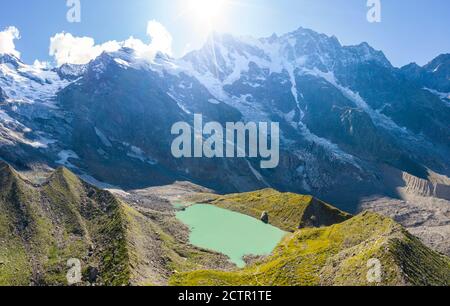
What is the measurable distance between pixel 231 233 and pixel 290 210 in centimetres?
3019

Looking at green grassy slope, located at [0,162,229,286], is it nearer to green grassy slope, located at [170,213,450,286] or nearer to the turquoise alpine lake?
the turquoise alpine lake

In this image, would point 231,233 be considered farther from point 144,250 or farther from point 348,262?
point 348,262

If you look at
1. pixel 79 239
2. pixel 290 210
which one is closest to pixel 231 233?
pixel 290 210

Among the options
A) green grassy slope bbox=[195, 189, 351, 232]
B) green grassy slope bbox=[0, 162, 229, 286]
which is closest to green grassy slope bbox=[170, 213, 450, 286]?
green grassy slope bbox=[0, 162, 229, 286]

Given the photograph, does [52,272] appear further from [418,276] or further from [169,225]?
[418,276]

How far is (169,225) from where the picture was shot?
133 metres

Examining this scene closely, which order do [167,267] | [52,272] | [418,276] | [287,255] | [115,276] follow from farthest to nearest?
1. [287,255]
2. [167,267]
3. [52,272]
4. [115,276]
5. [418,276]

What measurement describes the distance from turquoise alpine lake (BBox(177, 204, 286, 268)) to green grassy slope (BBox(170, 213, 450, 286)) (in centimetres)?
874

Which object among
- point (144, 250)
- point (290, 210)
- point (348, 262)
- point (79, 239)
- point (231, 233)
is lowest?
point (348, 262)

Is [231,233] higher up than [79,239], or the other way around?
[79,239]

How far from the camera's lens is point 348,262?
82.1 m

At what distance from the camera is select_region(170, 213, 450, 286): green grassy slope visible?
75125mm
